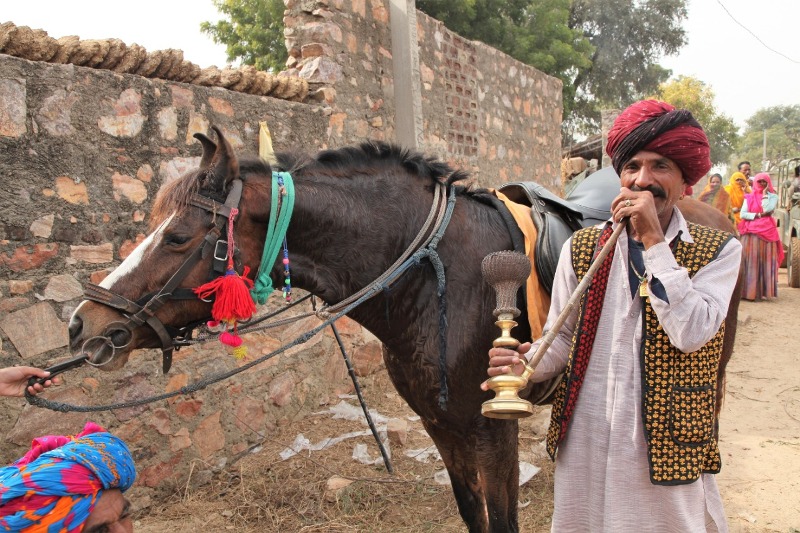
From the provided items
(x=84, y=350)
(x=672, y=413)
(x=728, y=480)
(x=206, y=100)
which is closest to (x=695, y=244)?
(x=672, y=413)

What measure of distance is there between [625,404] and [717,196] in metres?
10.2

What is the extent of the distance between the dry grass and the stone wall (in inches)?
7.0

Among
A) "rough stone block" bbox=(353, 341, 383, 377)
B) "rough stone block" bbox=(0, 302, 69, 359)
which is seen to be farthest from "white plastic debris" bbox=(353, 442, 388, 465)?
"rough stone block" bbox=(0, 302, 69, 359)

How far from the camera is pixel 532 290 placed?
2.47 meters

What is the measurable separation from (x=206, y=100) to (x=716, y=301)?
3.44 metres

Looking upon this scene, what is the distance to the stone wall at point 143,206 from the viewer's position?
10.3 feet

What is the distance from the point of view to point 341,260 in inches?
94.0

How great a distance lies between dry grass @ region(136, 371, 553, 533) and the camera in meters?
3.53

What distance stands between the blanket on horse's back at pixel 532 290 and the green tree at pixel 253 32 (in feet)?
49.7

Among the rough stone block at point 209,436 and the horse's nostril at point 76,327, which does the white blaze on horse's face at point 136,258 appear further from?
the rough stone block at point 209,436

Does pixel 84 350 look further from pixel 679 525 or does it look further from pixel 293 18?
pixel 293 18

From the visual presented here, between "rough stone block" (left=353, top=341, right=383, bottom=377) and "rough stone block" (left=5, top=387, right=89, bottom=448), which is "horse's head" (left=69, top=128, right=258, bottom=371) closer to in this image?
"rough stone block" (left=5, top=387, right=89, bottom=448)

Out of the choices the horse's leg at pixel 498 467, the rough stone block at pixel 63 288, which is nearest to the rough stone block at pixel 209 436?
the rough stone block at pixel 63 288

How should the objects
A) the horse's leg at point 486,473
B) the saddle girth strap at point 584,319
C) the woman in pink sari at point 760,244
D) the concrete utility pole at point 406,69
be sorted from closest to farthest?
the saddle girth strap at point 584,319 → the horse's leg at point 486,473 → the concrete utility pole at point 406,69 → the woman in pink sari at point 760,244
